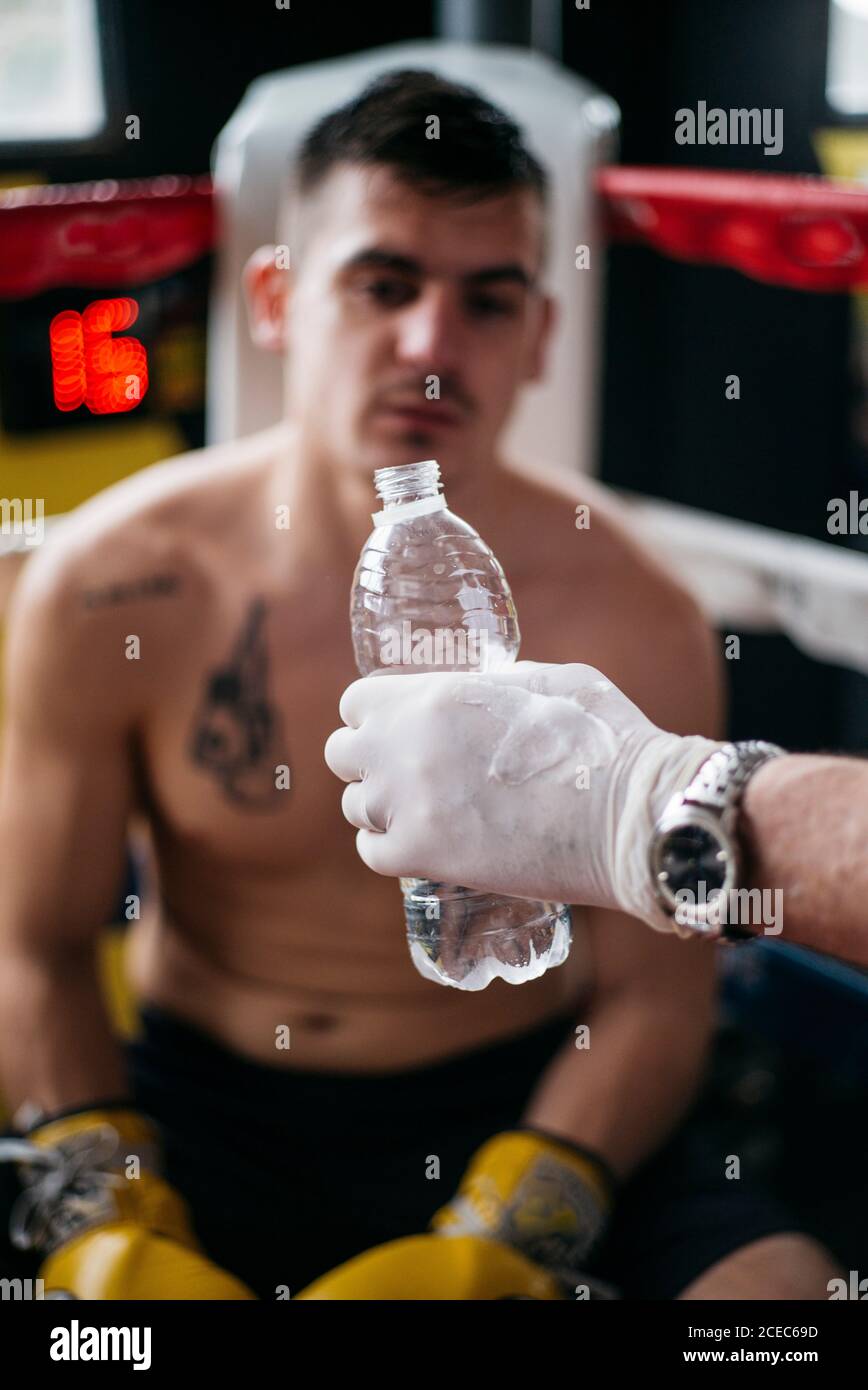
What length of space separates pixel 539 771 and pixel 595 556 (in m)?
0.54

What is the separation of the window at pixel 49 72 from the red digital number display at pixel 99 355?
40 cm

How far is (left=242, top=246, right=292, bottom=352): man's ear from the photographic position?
1136 mm

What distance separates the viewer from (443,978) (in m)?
0.78

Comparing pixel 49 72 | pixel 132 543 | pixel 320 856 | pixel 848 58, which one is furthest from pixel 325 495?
pixel 848 58

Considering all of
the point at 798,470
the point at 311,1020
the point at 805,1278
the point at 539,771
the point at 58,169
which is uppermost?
the point at 58,169

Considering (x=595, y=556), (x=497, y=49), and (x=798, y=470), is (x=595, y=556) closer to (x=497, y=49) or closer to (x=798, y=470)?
(x=497, y=49)

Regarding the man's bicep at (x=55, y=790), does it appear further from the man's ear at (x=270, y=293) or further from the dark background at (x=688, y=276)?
the dark background at (x=688, y=276)

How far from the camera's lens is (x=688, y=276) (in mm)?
2086

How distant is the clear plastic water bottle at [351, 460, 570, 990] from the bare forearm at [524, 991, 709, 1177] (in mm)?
325

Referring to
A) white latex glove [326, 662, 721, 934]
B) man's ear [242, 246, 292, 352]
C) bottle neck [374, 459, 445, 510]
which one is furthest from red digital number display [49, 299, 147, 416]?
white latex glove [326, 662, 721, 934]

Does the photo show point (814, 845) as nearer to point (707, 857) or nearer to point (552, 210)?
point (707, 857)

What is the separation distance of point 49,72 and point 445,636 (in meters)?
1.49

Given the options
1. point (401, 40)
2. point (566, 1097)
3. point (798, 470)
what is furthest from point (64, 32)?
point (566, 1097)

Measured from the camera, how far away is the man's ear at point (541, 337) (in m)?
1.07
